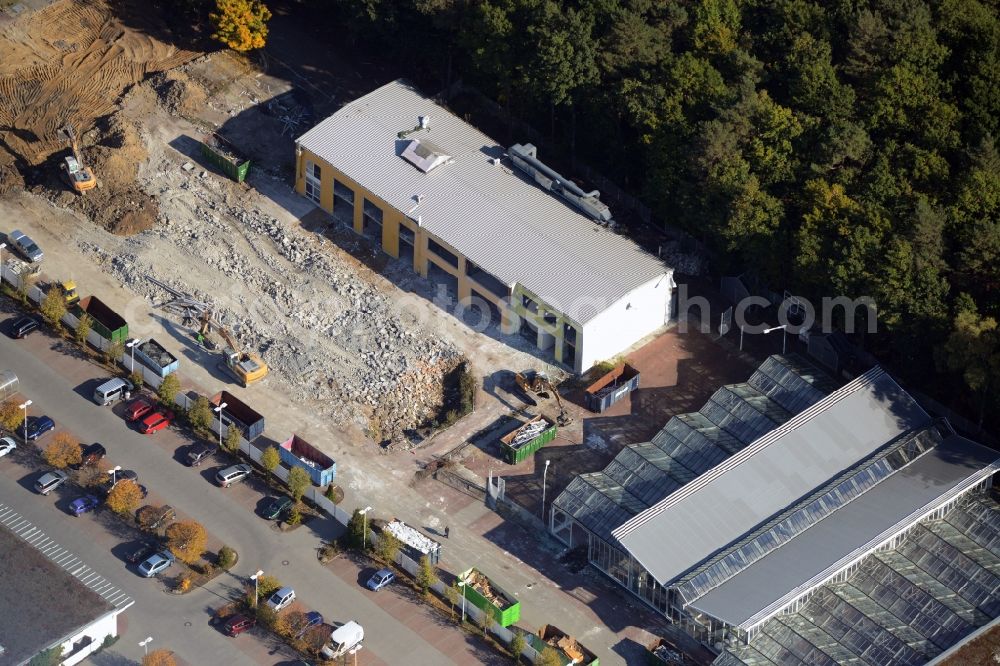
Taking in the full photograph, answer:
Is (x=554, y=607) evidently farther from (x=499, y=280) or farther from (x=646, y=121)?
(x=646, y=121)

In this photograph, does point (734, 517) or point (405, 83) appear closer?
point (734, 517)

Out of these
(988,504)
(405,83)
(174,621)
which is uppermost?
(405,83)

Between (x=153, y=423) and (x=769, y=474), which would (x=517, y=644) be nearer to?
(x=769, y=474)

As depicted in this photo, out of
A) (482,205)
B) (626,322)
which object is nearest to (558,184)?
(482,205)

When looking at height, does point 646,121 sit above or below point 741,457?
above

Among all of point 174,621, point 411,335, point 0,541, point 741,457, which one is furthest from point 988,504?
point 0,541

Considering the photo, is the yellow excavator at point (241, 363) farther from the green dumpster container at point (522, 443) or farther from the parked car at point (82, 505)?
the green dumpster container at point (522, 443)

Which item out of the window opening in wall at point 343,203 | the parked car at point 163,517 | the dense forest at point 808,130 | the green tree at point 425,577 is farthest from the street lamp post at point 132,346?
the dense forest at point 808,130
